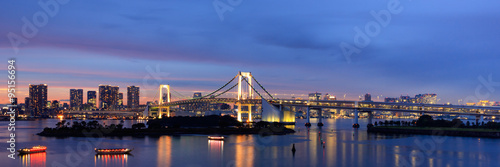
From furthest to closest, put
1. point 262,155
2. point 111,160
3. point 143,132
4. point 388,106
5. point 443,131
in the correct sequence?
point 388,106, point 443,131, point 143,132, point 262,155, point 111,160

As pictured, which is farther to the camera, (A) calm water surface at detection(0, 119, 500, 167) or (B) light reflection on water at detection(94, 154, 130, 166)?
(A) calm water surface at detection(0, 119, 500, 167)

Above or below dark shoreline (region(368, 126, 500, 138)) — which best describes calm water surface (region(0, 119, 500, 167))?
below

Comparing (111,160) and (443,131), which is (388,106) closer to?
(443,131)

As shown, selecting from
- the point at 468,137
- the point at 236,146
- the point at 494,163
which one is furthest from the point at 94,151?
the point at 468,137

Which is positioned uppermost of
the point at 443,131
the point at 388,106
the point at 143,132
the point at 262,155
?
the point at 388,106

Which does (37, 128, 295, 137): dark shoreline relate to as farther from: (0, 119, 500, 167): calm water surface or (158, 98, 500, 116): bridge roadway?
(158, 98, 500, 116): bridge roadway

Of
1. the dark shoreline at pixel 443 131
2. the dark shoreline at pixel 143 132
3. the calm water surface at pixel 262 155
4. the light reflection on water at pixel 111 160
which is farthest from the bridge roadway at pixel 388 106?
the light reflection on water at pixel 111 160

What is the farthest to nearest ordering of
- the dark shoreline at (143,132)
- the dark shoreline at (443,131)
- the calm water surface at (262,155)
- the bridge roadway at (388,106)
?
the bridge roadway at (388,106), the dark shoreline at (443,131), the dark shoreline at (143,132), the calm water surface at (262,155)

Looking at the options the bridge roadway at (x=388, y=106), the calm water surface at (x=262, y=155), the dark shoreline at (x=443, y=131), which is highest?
the bridge roadway at (x=388, y=106)

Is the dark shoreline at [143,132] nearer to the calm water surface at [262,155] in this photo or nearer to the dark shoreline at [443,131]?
the calm water surface at [262,155]

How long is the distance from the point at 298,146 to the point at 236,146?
5.62 meters

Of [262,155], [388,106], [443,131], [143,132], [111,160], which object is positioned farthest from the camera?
[388,106]

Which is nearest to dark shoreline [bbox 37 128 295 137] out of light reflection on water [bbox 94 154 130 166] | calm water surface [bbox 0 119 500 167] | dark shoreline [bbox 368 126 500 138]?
calm water surface [bbox 0 119 500 167]

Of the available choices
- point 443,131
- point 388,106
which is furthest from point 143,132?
point 388,106
